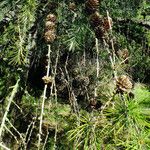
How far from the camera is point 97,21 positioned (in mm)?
1566

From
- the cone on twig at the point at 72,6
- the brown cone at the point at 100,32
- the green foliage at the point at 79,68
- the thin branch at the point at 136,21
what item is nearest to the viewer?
the green foliage at the point at 79,68

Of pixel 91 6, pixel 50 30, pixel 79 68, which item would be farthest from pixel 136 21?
pixel 50 30

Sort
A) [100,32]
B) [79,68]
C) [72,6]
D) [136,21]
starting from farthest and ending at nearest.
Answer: [136,21], [79,68], [72,6], [100,32]

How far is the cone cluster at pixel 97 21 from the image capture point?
1531 mm

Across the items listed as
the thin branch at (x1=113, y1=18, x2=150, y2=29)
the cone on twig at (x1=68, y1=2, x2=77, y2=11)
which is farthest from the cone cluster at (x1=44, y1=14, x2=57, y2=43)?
the thin branch at (x1=113, y1=18, x2=150, y2=29)

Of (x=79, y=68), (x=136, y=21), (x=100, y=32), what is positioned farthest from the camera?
(x=136, y=21)

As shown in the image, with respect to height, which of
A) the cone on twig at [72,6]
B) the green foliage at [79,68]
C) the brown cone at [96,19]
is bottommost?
the green foliage at [79,68]

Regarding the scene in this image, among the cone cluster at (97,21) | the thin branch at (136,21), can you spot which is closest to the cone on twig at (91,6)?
the cone cluster at (97,21)

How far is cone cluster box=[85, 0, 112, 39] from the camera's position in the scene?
5.02 ft

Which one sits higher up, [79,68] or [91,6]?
[91,6]

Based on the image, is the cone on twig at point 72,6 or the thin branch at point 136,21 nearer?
the cone on twig at point 72,6

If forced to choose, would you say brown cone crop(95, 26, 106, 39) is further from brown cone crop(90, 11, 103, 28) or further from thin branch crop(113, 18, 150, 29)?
thin branch crop(113, 18, 150, 29)

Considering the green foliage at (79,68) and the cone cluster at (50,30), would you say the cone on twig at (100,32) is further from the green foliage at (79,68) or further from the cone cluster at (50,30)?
the cone cluster at (50,30)

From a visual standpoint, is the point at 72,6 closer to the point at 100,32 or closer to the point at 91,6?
the point at 91,6
